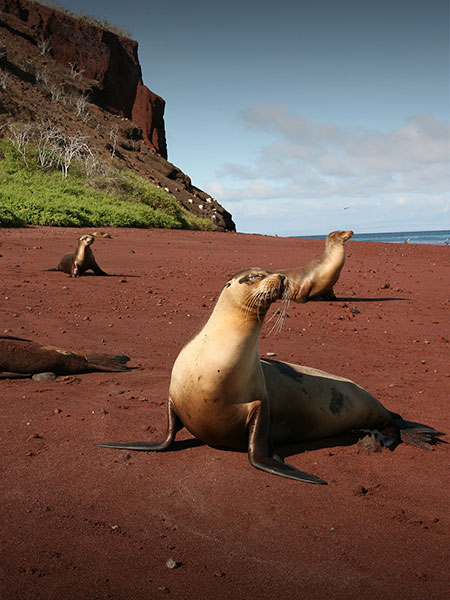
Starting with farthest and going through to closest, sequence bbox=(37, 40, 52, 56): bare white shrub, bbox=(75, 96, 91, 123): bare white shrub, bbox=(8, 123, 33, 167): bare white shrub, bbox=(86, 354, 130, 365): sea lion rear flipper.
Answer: bbox=(37, 40, 52, 56): bare white shrub
bbox=(75, 96, 91, 123): bare white shrub
bbox=(8, 123, 33, 167): bare white shrub
bbox=(86, 354, 130, 365): sea lion rear flipper

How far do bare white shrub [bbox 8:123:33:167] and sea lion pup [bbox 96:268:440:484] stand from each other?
2713 cm

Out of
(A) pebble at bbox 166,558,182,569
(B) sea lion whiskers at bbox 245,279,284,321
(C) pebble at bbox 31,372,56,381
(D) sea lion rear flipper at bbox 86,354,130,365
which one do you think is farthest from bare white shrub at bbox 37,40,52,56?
(A) pebble at bbox 166,558,182,569

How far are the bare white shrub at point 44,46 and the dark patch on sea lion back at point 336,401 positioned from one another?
4503cm

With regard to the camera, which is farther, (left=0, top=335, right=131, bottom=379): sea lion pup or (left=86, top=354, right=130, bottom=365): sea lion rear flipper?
(left=86, top=354, right=130, bottom=365): sea lion rear flipper

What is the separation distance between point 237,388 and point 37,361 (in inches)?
113

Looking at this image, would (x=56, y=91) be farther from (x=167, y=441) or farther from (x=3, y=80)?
(x=167, y=441)

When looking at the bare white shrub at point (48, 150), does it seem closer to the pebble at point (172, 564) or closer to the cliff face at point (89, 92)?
the cliff face at point (89, 92)

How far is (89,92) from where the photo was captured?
42844 millimetres

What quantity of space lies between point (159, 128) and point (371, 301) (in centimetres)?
4103

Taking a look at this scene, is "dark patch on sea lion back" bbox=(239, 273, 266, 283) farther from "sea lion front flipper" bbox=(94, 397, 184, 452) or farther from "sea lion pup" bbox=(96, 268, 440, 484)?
"sea lion front flipper" bbox=(94, 397, 184, 452)

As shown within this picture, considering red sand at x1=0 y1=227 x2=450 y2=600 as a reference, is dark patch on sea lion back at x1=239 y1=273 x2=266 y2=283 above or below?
above

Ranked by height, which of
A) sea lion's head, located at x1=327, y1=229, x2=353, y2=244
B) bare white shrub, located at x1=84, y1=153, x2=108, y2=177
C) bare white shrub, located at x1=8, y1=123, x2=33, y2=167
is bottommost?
sea lion's head, located at x1=327, y1=229, x2=353, y2=244

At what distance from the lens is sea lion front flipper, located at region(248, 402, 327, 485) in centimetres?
358

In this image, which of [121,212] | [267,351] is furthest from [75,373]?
[121,212]
